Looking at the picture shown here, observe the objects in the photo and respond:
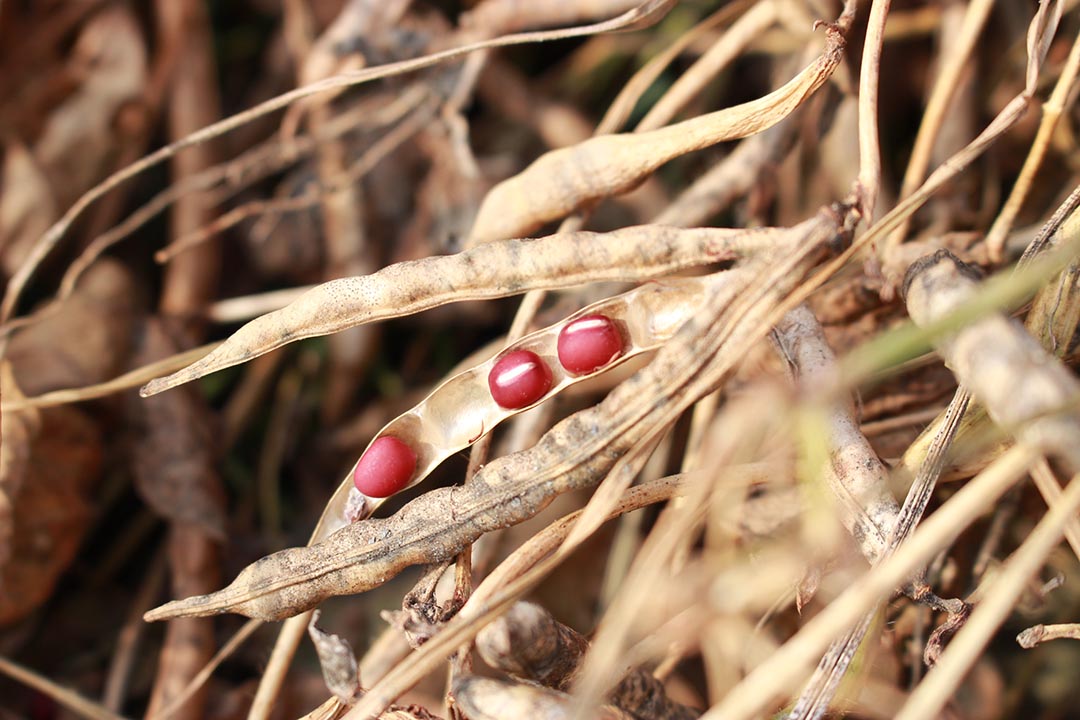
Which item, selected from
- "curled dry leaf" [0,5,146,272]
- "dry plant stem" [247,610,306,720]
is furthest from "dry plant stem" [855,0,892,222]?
"curled dry leaf" [0,5,146,272]

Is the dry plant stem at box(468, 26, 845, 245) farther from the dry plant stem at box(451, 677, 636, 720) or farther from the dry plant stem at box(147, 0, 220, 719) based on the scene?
the dry plant stem at box(147, 0, 220, 719)

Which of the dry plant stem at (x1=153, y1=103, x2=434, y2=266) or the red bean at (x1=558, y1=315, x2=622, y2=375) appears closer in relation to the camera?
the red bean at (x1=558, y1=315, x2=622, y2=375)

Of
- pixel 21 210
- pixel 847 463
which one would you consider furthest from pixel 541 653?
pixel 21 210

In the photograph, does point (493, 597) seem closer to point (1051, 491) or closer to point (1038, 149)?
point (1051, 491)

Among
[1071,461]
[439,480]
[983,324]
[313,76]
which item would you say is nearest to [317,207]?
[313,76]

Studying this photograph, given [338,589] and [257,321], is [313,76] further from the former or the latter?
[338,589]

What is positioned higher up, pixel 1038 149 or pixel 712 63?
pixel 712 63
